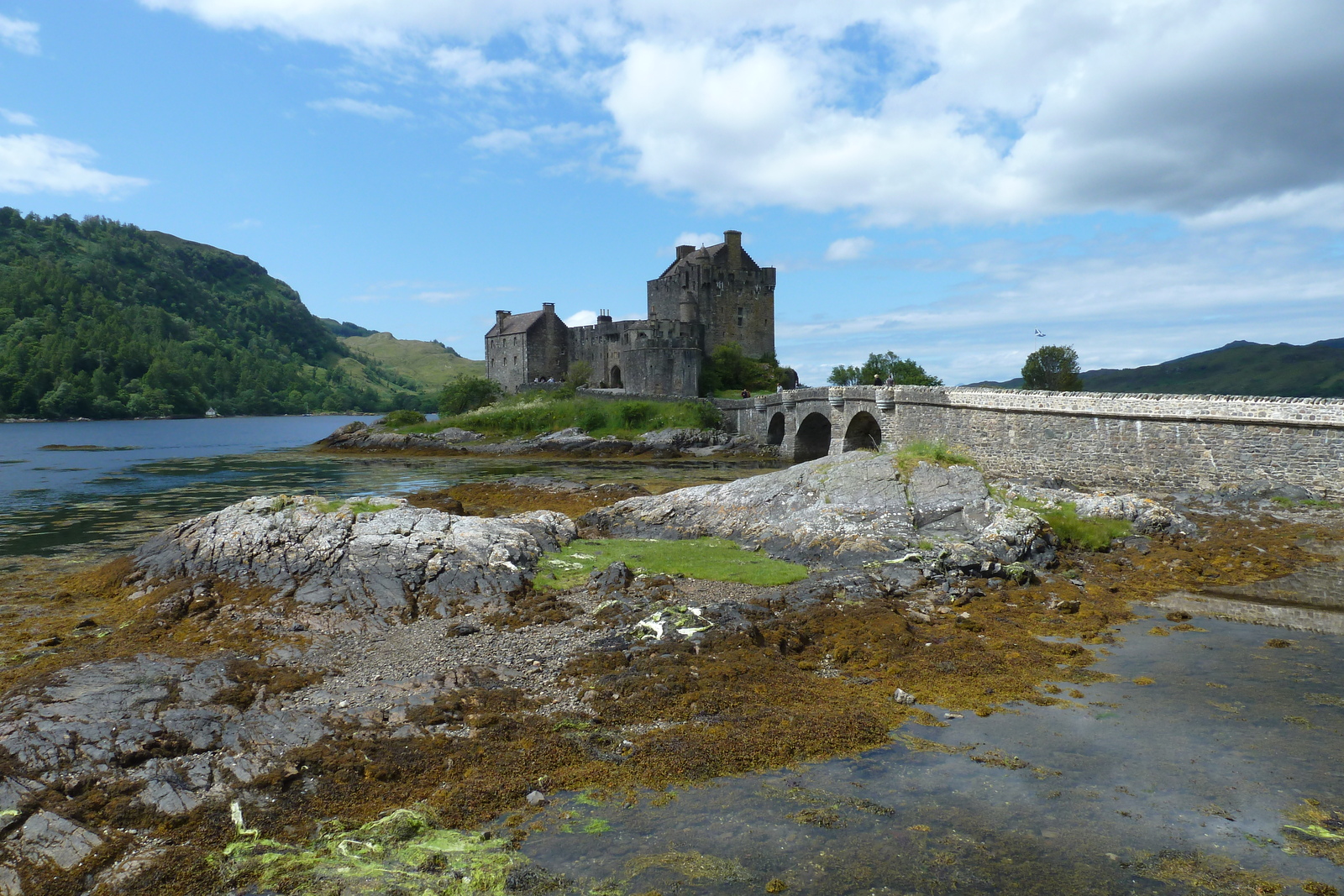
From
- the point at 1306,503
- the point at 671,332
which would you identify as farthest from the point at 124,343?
the point at 1306,503

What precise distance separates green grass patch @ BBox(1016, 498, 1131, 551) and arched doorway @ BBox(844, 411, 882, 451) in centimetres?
2066

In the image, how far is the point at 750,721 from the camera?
920 cm

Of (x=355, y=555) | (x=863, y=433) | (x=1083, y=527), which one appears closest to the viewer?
(x=355, y=555)

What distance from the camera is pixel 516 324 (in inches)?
3322

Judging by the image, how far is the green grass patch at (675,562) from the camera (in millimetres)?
16109

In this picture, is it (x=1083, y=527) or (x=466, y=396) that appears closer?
(x=1083, y=527)

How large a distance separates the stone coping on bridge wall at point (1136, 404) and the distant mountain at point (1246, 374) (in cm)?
7807

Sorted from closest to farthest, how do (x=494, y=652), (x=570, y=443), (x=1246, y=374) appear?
(x=494, y=652)
(x=570, y=443)
(x=1246, y=374)

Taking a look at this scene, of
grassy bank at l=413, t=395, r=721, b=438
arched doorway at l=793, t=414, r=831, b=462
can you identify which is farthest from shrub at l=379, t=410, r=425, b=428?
arched doorway at l=793, t=414, r=831, b=462

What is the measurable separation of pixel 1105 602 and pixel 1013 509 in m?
3.93

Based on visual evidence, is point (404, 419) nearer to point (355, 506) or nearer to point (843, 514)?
point (355, 506)

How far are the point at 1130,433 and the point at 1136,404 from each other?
106 cm

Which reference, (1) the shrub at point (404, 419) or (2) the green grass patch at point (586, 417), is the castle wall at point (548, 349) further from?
(1) the shrub at point (404, 419)

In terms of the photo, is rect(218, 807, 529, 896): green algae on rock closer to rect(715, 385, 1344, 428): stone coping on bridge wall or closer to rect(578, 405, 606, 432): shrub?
rect(715, 385, 1344, 428): stone coping on bridge wall
